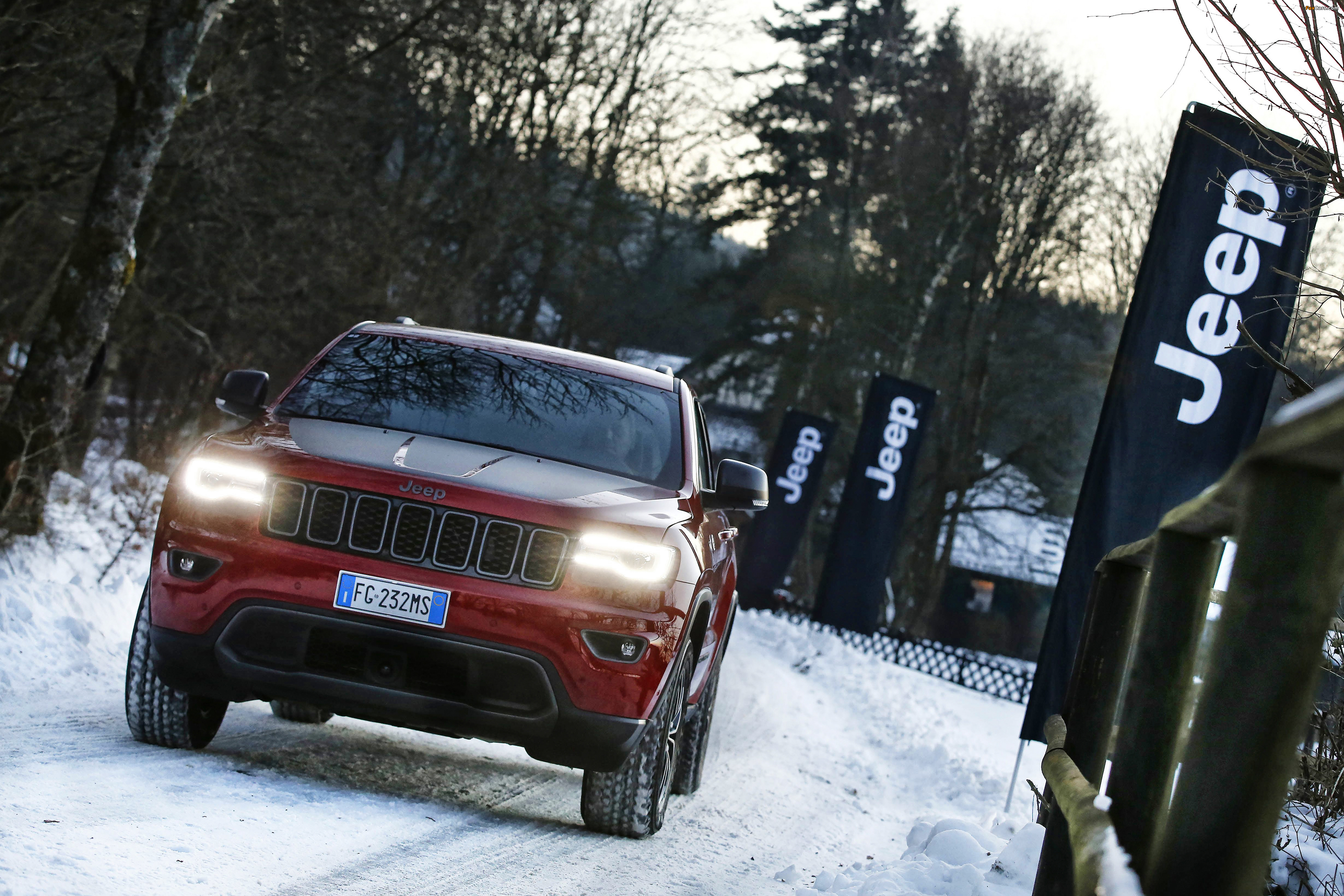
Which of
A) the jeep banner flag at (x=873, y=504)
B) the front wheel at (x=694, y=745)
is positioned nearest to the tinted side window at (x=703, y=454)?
the front wheel at (x=694, y=745)

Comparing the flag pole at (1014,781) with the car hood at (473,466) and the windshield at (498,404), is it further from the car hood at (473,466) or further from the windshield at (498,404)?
the car hood at (473,466)

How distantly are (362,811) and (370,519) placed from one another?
107cm

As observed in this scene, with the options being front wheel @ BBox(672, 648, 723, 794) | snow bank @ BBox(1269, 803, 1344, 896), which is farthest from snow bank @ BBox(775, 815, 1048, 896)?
front wheel @ BBox(672, 648, 723, 794)

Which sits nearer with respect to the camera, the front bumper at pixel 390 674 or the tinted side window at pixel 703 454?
the front bumper at pixel 390 674

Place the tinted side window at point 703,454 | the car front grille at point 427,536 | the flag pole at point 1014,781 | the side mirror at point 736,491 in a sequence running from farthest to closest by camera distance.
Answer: the flag pole at point 1014,781
the tinted side window at point 703,454
the side mirror at point 736,491
the car front grille at point 427,536

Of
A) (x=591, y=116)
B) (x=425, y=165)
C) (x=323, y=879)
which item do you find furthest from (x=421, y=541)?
(x=591, y=116)

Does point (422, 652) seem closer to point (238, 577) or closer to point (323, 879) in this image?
point (238, 577)

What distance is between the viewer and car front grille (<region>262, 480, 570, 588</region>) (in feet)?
16.6

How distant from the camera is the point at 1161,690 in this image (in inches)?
96.6

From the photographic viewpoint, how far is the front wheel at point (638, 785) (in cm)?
545

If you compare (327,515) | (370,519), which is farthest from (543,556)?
(327,515)

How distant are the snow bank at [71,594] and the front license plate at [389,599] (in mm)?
2443

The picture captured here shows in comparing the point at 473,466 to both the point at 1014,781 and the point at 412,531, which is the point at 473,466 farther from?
the point at 1014,781

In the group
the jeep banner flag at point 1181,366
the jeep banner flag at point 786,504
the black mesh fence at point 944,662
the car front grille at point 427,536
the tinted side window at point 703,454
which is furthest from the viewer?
the jeep banner flag at point 786,504
